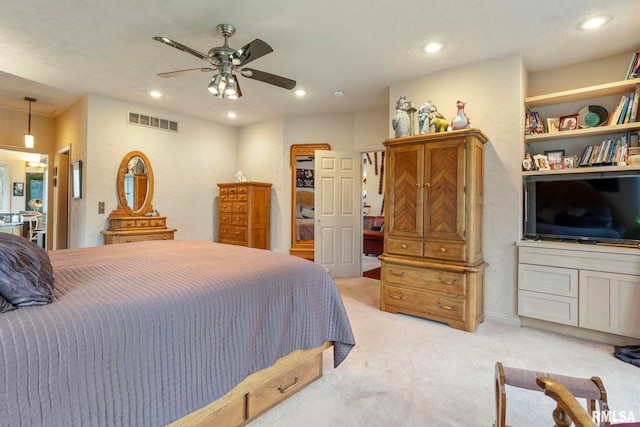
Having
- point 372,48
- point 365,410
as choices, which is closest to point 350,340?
point 365,410

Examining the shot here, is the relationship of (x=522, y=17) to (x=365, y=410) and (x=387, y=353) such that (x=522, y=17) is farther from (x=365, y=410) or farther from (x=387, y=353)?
(x=365, y=410)

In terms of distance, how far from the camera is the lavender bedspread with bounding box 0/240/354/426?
0.90 m

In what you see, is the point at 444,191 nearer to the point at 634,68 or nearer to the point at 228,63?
the point at 634,68

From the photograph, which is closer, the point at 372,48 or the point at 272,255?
the point at 272,255

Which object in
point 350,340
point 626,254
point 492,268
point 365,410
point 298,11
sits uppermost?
point 298,11

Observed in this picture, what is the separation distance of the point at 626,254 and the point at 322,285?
2.56m

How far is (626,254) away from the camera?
250 cm

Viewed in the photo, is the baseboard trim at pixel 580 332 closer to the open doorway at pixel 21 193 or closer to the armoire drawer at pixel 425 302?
the armoire drawer at pixel 425 302

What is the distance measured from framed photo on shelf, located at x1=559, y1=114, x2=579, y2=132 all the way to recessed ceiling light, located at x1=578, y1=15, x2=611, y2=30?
2.62ft

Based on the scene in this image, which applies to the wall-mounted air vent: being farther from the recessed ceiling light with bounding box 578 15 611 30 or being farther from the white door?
the recessed ceiling light with bounding box 578 15 611 30

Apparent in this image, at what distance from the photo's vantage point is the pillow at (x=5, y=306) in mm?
961

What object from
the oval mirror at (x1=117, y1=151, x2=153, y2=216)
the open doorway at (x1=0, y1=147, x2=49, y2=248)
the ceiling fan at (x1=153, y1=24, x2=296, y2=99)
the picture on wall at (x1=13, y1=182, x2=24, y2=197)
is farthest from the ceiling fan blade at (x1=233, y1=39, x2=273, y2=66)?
the picture on wall at (x1=13, y1=182, x2=24, y2=197)

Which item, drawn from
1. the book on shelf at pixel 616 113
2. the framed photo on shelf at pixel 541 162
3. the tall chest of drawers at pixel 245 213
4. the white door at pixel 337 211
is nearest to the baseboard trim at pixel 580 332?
the framed photo on shelf at pixel 541 162

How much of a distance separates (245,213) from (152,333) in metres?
3.98
